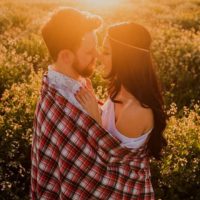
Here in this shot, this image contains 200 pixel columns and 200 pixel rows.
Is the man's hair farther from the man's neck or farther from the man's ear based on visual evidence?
the man's neck

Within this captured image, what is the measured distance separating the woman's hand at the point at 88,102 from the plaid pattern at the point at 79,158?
0.17 feet

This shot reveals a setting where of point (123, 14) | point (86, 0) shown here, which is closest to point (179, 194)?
point (123, 14)

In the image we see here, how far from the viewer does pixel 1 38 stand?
1143 centimetres

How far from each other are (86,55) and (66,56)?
6.5 inches

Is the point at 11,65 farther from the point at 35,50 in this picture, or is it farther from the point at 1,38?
the point at 1,38

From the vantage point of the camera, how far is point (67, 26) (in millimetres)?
3742

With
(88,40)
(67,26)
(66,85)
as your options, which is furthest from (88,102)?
(67,26)

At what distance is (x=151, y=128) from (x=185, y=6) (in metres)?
24.0

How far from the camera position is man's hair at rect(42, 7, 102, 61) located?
3.78 m

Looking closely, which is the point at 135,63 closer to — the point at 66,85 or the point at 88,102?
the point at 88,102

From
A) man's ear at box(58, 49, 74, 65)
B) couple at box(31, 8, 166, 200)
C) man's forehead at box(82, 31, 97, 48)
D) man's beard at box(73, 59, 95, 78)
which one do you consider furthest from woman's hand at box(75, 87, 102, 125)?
man's forehead at box(82, 31, 97, 48)

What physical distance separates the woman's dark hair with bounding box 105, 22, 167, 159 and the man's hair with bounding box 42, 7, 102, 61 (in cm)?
22

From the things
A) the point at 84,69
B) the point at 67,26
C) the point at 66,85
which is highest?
the point at 67,26

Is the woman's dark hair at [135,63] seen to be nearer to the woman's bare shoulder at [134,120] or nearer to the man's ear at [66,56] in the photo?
the woman's bare shoulder at [134,120]
